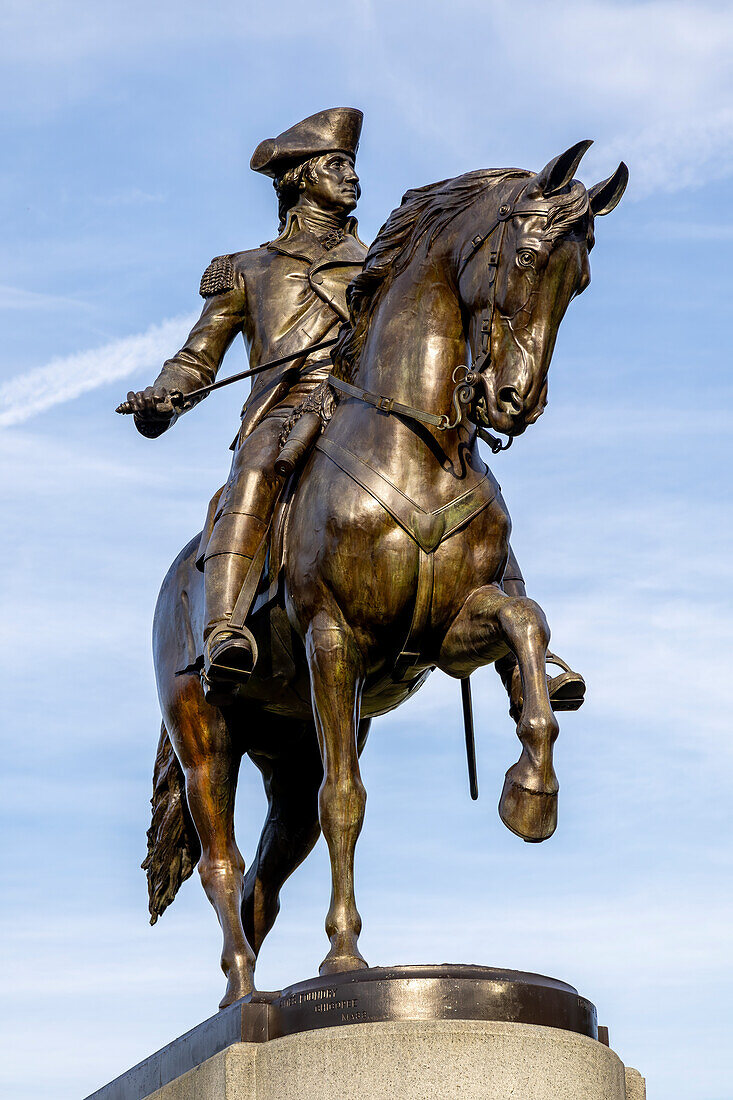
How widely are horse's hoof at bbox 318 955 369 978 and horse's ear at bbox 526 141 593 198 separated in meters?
3.99

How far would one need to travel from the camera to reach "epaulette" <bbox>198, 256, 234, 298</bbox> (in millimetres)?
13289

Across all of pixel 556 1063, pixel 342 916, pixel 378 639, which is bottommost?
pixel 556 1063

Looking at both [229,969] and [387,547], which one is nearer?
[387,547]

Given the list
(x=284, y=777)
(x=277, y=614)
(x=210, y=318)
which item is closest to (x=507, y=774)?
(x=277, y=614)

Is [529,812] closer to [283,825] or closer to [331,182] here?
[283,825]

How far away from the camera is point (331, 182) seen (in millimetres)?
13492

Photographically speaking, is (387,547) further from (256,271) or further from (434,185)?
(256,271)

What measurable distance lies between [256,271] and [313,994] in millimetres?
5104

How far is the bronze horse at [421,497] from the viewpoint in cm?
1066

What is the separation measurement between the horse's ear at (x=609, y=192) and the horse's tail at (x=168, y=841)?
4.40 meters

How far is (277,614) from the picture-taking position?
11.7 m

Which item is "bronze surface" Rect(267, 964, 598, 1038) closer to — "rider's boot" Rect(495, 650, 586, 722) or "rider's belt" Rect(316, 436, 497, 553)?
"rider's boot" Rect(495, 650, 586, 722)

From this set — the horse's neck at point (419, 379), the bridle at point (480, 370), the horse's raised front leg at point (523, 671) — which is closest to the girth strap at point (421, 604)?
the horse's raised front leg at point (523, 671)

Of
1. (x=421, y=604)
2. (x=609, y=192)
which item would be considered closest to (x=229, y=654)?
(x=421, y=604)
